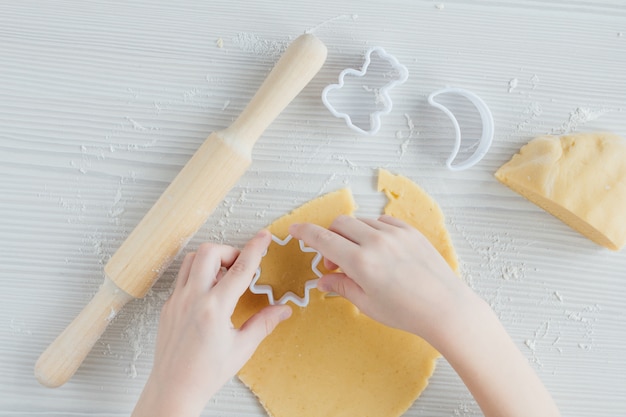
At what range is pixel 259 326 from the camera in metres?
0.91

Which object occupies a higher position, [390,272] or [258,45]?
[258,45]

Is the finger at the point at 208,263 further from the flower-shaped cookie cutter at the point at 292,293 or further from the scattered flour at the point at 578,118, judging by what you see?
the scattered flour at the point at 578,118

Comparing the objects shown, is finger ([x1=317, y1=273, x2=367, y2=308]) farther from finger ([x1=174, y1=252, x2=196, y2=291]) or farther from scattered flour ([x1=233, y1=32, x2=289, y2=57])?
scattered flour ([x1=233, y1=32, x2=289, y2=57])

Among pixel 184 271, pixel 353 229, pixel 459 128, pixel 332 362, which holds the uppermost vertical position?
pixel 459 128

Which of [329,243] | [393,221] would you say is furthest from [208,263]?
[393,221]

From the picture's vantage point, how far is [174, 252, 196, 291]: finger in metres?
0.92

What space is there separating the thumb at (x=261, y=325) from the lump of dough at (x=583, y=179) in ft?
1.42

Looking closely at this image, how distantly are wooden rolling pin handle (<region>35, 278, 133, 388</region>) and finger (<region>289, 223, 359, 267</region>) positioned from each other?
29 centimetres

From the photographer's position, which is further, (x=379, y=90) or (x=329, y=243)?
(x=379, y=90)

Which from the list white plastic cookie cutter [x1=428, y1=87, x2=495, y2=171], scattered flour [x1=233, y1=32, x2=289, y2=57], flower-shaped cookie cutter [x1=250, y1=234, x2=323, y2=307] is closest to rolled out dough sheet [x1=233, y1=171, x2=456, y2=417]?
flower-shaped cookie cutter [x1=250, y1=234, x2=323, y2=307]

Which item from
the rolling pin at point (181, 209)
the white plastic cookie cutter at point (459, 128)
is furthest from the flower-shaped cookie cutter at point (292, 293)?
the white plastic cookie cutter at point (459, 128)

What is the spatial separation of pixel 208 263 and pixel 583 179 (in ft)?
1.96

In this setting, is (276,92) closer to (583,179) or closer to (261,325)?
(261,325)

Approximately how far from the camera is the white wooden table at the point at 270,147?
0.99m
